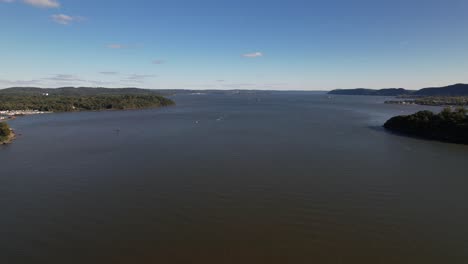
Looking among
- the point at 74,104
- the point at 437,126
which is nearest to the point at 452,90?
the point at 437,126

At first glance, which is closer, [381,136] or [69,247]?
[69,247]

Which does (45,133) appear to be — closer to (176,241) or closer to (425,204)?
(176,241)

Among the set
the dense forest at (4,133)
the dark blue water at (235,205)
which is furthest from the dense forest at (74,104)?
the dark blue water at (235,205)

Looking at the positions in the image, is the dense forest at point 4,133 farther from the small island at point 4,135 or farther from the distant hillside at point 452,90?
the distant hillside at point 452,90

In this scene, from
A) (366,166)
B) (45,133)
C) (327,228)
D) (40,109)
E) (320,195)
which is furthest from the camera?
(40,109)

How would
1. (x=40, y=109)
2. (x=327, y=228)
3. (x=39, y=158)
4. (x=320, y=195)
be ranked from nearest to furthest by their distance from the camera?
(x=327, y=228), (x=320, y=195), (x=39, y=158), (x=40, y=109)

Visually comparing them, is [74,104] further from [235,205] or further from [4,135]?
[235,205]

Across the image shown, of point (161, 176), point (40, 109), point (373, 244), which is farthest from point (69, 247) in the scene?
point (40, 109)
